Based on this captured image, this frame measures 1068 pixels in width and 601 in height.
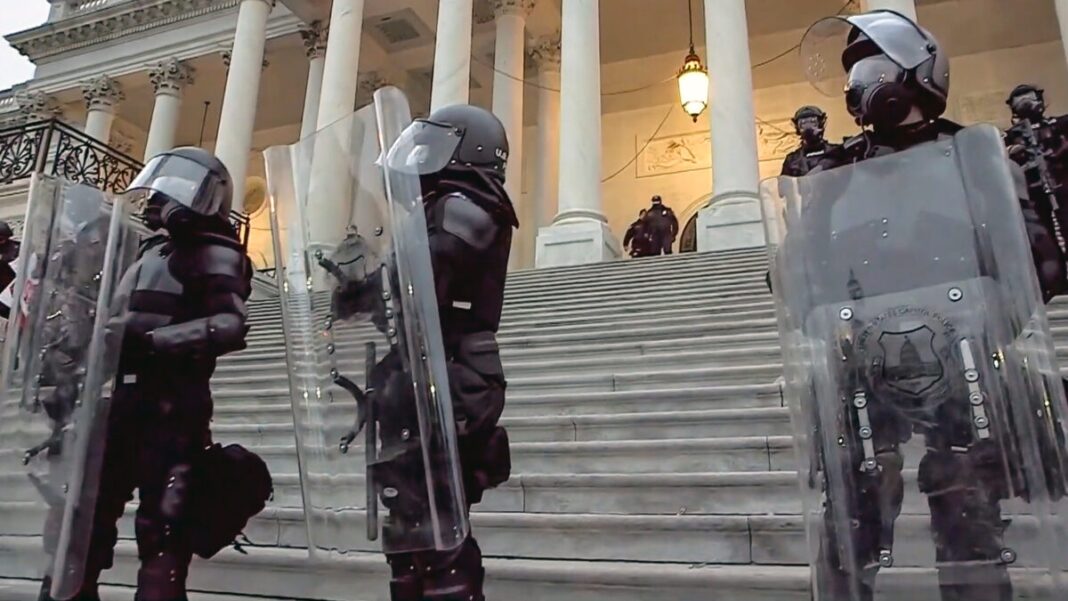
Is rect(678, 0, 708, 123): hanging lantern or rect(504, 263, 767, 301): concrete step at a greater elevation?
rect(678, 0, 708, 123): hanging lantern

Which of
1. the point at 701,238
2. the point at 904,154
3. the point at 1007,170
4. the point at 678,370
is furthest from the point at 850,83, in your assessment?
the point at 701,238

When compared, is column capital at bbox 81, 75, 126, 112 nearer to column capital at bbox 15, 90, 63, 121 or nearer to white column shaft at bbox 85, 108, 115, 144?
white column shaft at bbox 85, 108, 115, 144

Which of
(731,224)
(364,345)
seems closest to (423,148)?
A: (364,345)


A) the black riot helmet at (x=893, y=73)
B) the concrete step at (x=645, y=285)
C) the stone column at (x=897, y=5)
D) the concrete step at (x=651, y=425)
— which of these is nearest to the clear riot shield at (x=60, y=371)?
the concrete step at (x=651, y=425)

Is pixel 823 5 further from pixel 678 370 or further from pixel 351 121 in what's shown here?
pixel 351 121

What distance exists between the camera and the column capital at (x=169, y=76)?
17.8 meters

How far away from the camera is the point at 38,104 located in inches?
774

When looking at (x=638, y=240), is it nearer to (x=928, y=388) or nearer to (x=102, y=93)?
(x=928, y=388)

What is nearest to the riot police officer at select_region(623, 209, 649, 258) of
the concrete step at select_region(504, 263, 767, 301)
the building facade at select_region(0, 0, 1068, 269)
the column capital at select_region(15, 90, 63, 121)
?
the building facade at select_region(0, 0, 1068, 269)

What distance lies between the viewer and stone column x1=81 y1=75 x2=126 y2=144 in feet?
61.0

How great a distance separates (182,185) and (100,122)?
61.5 feet

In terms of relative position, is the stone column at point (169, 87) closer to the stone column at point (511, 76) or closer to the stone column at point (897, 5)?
the stone column at point (511, 76)

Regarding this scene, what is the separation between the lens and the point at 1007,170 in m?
1.88

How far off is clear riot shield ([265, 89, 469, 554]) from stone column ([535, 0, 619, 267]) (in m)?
7.46
